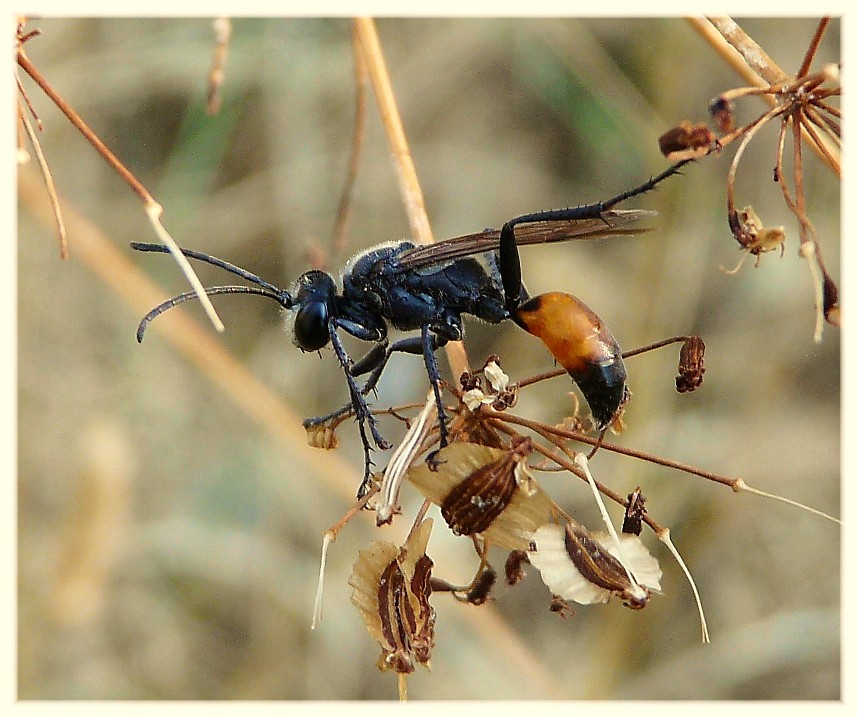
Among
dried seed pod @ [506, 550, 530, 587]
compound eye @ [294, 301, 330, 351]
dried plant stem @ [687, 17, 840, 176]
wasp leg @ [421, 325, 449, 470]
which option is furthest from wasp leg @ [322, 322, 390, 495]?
dried plant stem @ [687, 17, 840, 176]

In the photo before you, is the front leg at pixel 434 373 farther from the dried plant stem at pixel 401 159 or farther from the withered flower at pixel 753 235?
the withered flower at pixel 753 235

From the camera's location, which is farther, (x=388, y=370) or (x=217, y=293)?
(x=388, y=370)

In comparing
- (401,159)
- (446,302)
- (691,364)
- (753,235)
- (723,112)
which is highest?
(401,159)

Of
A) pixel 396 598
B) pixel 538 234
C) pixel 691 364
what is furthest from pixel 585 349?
pixel 396 598

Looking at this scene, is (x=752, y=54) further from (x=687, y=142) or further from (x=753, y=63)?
(x=687, y=142)

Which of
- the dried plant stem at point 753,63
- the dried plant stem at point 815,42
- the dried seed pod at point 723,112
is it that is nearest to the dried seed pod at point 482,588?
the dried seed pod at point 723,112
